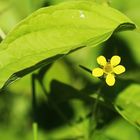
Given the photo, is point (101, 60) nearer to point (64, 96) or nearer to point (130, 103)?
point (130, 103)

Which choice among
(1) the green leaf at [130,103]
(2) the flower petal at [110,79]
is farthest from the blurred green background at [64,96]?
(2) the flower petal at [110,79]

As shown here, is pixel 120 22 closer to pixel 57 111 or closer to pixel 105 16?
pixel 105 16

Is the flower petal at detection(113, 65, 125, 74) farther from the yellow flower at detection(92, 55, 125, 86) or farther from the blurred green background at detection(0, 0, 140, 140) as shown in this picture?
the blurred green background at detection(0, 0, 140, 140)

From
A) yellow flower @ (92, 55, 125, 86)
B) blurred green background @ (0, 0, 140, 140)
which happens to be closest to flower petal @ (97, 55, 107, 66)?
yellow flower @ (92, 55, 125, 86)

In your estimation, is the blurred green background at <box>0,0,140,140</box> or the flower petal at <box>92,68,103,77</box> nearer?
the flower petal at <box>92,68,103,77</box>

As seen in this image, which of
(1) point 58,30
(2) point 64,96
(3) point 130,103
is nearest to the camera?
(1) point 58,30

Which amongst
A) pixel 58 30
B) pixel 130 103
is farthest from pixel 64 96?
pixel 58 30

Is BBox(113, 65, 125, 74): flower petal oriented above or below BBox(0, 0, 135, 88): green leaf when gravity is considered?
below
